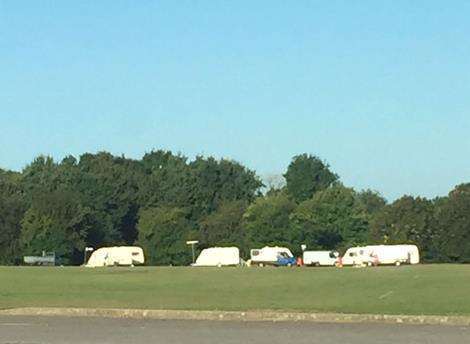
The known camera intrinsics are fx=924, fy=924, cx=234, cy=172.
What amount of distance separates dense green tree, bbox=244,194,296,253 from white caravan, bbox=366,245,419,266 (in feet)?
85.9

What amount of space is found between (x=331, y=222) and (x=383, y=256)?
98.9 feet

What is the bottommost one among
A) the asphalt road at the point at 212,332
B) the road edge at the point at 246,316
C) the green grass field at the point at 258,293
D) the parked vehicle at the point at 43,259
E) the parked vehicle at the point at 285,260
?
the asphalt road at the point at 212,332

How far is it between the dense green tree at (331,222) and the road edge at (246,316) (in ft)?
286

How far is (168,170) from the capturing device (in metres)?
141

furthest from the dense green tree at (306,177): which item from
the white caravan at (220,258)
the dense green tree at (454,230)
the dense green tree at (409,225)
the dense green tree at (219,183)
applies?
the white caravan at (220,258)

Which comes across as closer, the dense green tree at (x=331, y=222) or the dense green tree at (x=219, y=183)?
the dense green tree at (x=331, y=222)

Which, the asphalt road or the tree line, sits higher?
the tree line

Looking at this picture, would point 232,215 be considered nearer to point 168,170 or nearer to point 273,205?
point 273,205

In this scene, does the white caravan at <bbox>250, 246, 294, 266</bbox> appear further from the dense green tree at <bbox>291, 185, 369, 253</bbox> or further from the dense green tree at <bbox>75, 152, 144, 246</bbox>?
the dense green tree at <bbox>75, 152, 144, 246</bbox>

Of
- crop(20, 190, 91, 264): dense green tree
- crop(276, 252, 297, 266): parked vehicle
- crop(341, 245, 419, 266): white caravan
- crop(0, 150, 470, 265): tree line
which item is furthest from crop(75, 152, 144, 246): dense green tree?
crop(341, 245, 419, 266): white caravan

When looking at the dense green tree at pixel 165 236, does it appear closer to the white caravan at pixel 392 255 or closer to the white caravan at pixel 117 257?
the white caravan at pixel 117 257

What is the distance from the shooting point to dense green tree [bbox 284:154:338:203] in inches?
5674

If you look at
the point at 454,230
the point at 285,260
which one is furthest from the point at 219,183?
the point at 285,260

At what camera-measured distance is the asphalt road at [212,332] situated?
60.6ft
